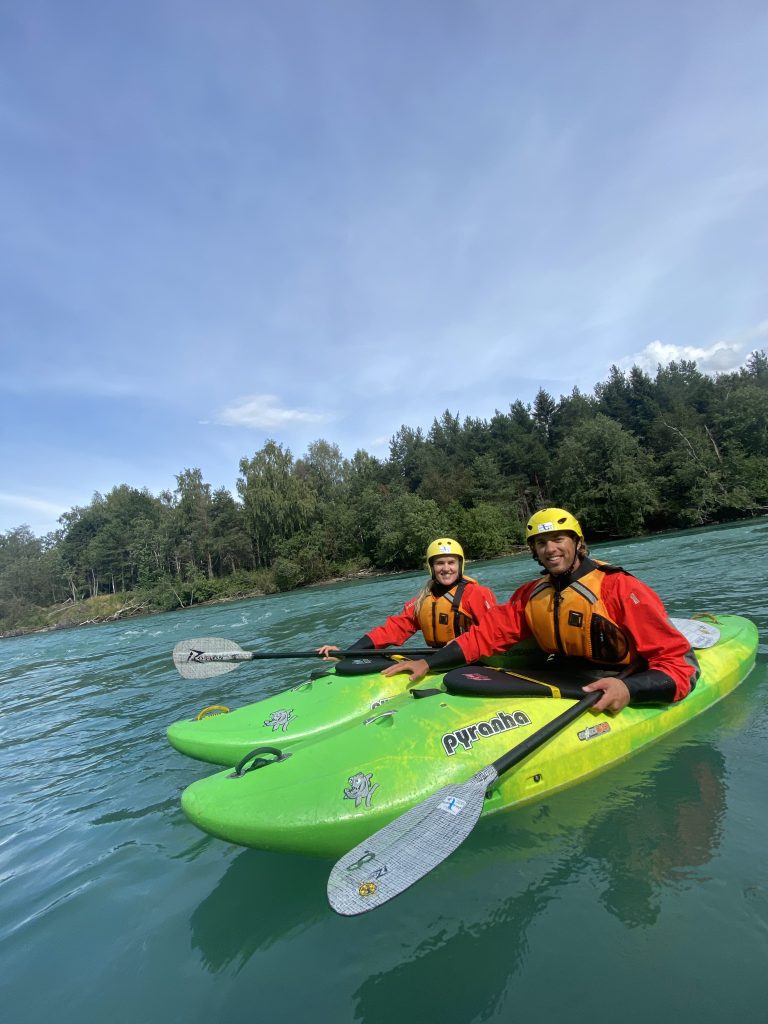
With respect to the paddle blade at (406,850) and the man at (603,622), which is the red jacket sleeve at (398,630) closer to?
the man at (603,622)

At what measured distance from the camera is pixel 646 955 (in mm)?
1873

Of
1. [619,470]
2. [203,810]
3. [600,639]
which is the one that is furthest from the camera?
[619,470]

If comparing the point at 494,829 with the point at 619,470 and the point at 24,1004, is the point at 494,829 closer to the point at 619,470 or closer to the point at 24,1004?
the point at 24,1004

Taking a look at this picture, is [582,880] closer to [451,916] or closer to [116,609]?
[451,916]

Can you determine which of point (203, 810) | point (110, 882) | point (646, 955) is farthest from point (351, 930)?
point (110, 882)

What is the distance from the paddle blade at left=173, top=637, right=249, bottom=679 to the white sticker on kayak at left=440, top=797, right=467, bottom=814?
376 centimetres

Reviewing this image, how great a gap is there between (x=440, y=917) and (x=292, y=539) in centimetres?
4071

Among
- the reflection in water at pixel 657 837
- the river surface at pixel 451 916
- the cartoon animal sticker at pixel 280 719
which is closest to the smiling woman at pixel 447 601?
the cartoon animal sticker at pixel 280 719

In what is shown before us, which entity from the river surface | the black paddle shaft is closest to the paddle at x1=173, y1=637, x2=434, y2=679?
the river surface

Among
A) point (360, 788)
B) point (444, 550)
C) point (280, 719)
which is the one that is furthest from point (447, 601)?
point (360, 788)

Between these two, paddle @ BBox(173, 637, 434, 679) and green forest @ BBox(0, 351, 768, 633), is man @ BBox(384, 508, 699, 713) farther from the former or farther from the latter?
green forest @ BBox(0, 351, 768, 633)

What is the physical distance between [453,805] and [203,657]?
410 centimetres

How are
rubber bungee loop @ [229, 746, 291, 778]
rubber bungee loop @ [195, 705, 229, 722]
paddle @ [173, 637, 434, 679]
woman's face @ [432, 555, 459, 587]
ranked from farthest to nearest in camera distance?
paddle @ [173, 637, 434, 679]
woman's face @ [432, 555, 459, 587]
rubber bungee loop @ [195, 705, 229, 722]
rubber bungee loop @ [229, 746, 291, 778]

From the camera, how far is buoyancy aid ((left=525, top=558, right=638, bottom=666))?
3.33 meters
